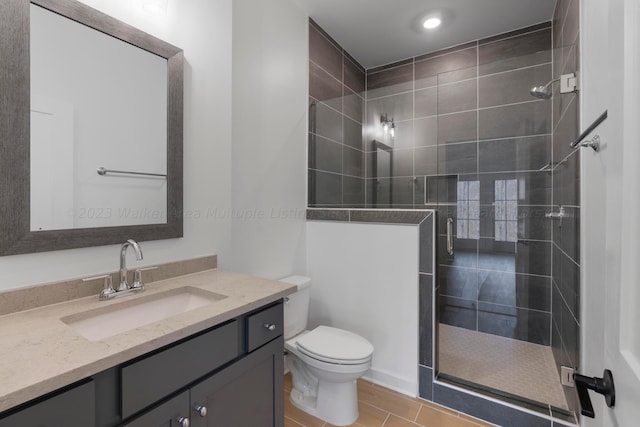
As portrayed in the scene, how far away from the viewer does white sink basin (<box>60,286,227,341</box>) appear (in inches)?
41.1

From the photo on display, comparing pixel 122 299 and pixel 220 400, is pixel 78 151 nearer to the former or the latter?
pixel 122 299

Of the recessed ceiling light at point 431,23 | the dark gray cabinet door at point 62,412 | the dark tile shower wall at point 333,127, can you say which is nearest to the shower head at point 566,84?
the recessed ceiling light at point 431,23

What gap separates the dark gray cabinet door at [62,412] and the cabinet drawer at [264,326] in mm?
494

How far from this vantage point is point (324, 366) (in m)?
1.67

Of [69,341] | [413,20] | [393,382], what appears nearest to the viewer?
[69,341]

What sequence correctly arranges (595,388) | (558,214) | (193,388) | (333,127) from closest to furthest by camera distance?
(595,388)
(193,388)
(558,214)
(333,127)

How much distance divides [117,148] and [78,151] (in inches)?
5.8

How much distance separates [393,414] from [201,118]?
1.98m

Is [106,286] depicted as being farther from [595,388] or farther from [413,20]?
[413,20]

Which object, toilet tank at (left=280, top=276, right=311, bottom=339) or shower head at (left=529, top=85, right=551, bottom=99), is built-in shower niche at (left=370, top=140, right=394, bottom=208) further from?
shower head at (left=529, top=85, right=551, bottom=99)

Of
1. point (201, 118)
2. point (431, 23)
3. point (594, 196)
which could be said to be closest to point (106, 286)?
point (201, 118)

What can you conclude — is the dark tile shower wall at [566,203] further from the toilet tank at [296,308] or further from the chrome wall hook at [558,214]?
the toilet tank at [296,308]

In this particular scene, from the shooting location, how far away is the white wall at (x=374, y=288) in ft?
6.57

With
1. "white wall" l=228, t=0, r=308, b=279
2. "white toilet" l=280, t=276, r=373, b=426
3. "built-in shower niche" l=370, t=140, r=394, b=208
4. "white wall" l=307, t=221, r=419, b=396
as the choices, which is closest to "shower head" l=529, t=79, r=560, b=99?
"built-in shower niche" l=370, t=140, r=394, b=208
